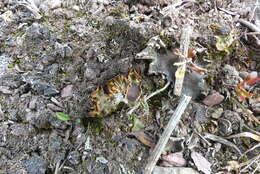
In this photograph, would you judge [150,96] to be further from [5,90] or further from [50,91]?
[5,90]

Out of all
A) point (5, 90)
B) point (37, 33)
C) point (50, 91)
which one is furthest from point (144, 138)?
point (37, 33)

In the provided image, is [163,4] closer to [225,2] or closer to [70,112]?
[225,2]

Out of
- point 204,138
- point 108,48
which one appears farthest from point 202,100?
point 108,48

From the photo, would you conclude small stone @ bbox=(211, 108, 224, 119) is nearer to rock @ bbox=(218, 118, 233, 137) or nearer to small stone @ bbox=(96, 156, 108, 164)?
rock @ bbox=(218, 118, 233, 137)

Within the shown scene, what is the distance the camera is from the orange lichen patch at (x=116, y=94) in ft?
4.66

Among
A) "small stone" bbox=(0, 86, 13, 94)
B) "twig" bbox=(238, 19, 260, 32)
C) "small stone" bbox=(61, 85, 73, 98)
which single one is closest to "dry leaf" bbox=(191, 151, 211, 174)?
"small stone" bbox=(61, 85, 73, 98)

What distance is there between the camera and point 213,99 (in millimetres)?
1498

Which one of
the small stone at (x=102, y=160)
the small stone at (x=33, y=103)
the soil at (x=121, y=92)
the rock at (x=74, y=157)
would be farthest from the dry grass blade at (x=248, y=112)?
the small stone at (x=33, y=103)

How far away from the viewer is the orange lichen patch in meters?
1.42

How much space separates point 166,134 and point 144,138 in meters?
0.12

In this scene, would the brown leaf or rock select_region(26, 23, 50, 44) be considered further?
rock select_region(26, 23, 50, 44)

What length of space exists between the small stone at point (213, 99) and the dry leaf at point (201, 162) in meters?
0.29

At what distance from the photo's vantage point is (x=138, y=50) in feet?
5.05

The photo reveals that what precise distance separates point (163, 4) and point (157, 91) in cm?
65
